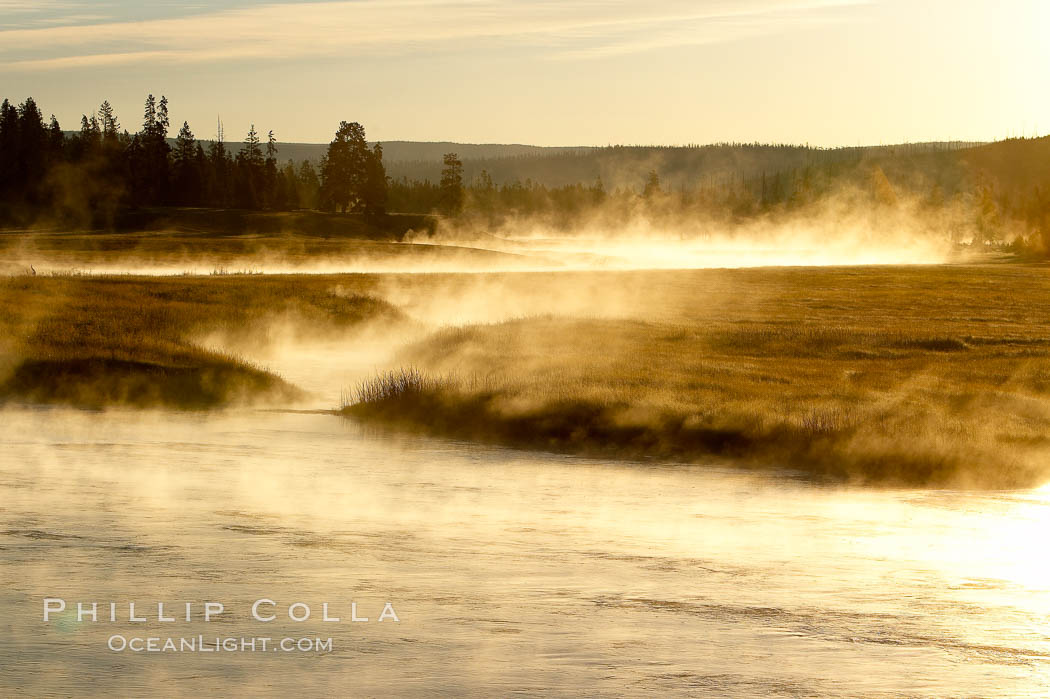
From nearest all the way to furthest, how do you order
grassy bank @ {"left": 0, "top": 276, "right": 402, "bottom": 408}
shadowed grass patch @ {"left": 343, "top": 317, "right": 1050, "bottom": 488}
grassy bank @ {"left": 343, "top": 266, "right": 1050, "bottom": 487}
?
shadowed grass patch @ {"left": 343, "top": 317, "right": 1050, "bottom": 488}
grassy bank @ {"left": 343, "top": 266, "right": 1050, "bottom": 487}
grassy bank @ {"left": 0, "top": 276, "right": 402, "bottom": 408}

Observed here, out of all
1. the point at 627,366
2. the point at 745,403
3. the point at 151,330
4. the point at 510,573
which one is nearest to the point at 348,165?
the point at 151,330

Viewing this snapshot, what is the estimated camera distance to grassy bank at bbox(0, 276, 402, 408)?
3397cm

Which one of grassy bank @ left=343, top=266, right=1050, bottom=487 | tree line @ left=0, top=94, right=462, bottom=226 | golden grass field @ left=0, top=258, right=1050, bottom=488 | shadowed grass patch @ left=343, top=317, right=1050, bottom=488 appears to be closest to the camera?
shadowed grass patch @ left=343, top=317, right=1050, bottom=488

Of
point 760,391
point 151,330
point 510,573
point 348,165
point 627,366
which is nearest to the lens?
point 510,573

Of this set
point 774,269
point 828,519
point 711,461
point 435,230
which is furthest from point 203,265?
point 828,519

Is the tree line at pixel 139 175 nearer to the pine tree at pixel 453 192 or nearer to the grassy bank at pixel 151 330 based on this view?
the pine tree at pixel 453 192

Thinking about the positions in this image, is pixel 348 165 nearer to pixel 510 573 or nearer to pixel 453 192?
pixel 453 192

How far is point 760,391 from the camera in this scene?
31531mm

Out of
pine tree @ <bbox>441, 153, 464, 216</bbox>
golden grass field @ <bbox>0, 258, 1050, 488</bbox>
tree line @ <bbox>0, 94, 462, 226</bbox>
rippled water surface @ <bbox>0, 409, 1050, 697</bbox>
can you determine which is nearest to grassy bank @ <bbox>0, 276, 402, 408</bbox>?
golden grass field @ <bbox>0, 258, 1050, 488</bbox>

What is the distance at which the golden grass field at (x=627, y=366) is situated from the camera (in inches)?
1045

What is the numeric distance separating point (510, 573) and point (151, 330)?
2713cm

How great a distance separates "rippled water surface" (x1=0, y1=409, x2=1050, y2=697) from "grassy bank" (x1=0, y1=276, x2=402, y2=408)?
677 centimetres

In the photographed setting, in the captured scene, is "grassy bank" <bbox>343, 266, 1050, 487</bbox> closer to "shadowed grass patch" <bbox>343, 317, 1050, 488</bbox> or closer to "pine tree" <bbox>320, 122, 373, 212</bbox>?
"shadowed grass patch" <bbox>343, 317, 1050, 488</bbox>

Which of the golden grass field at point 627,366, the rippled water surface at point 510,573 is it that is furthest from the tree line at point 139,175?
the rippled water surface at point 510,573
